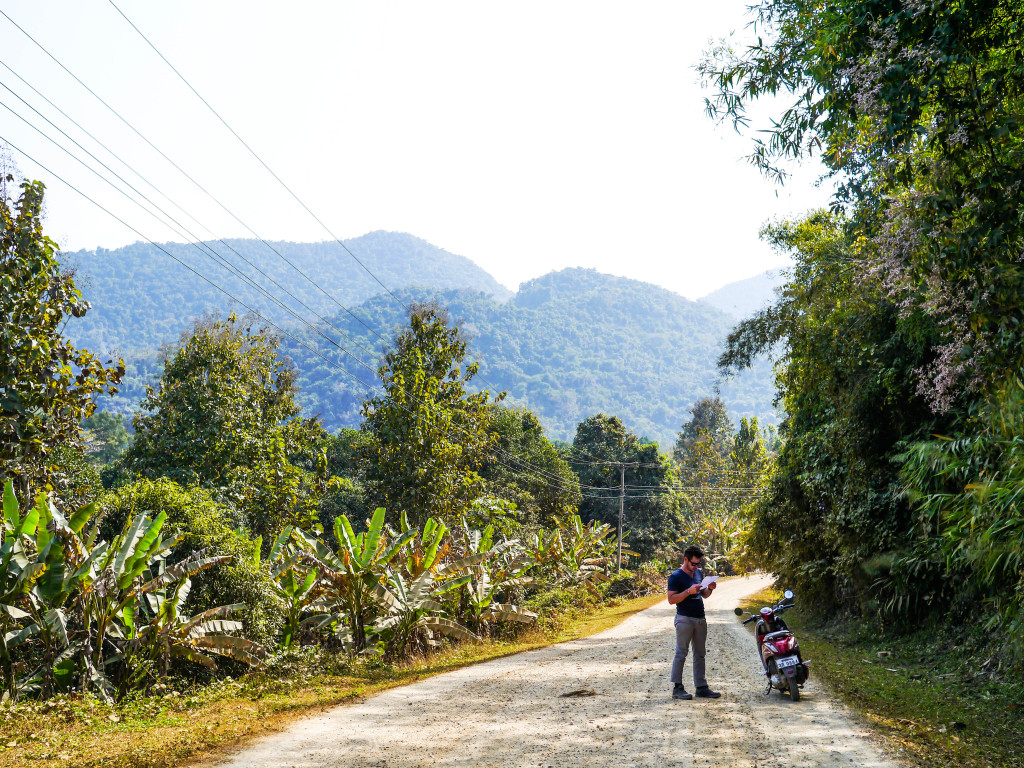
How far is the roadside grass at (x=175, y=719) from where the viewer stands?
5.64 meters

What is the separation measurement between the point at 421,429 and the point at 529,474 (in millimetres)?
13983

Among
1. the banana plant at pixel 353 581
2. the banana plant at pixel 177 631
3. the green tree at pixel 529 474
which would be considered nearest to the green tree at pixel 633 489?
the green tree at pixel 529 474

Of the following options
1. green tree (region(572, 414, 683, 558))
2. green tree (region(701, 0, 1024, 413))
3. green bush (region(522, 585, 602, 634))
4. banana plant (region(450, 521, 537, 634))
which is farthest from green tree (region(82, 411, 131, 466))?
green tree (region(701, 0, 1024, 413))

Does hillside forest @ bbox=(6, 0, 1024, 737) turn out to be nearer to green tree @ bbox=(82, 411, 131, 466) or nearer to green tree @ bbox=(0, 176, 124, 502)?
green tree @ bbox=(0, 176, 124, 502)

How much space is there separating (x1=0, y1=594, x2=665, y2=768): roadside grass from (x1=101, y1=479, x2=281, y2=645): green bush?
1148 millimetres

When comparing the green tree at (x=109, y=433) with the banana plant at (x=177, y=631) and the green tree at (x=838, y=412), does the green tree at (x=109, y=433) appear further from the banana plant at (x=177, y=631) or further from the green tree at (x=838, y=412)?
the banana plant at (x=177, y=631)

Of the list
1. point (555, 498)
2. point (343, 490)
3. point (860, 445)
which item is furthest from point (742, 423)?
point (860, 445)

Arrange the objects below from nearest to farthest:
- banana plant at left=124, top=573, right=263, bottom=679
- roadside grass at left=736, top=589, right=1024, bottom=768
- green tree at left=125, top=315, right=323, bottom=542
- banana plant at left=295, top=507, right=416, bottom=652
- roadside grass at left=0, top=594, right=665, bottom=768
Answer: roadside grass at left=0, top=594, right=665, bottom=768, roadside grass at left=736, top=589, right=1024, bottom=768, banana plant at left=124, top=573, right=263, bottom=679, banana plant at left=295, top=507, right=416, bottom=652, green tree at left=125, top=315, right=323, bottom=542

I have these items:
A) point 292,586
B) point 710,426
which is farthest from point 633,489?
point 292,586

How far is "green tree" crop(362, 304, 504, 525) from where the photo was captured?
23.5 metres

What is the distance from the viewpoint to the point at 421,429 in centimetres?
2361

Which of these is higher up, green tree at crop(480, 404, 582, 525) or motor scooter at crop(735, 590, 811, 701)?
green tree at crop(480, 404, 582, 525)

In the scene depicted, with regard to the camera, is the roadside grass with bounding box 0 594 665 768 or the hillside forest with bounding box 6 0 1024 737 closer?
the roadside grass with bounding box 0 594 665 768

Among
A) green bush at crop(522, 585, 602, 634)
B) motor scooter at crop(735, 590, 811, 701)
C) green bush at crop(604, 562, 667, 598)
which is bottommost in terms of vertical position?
green bush at crop(604, 562, 667, 598)
